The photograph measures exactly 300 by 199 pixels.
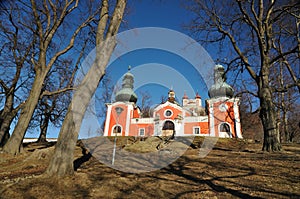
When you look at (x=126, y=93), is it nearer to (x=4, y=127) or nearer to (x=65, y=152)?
(x=4, y=127)

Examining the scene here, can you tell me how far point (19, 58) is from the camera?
11.4 m

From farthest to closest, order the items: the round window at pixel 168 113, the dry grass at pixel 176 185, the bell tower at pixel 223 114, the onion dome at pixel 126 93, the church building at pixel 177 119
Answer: the onion dome at pixel 126 93 < the round window at pixel 168 113 < the church building at pixel 177 119 < the bell tower at pixel 223 114 < the dry grass at pixel 176 185

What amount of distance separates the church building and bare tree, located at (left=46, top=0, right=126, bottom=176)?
1970cm

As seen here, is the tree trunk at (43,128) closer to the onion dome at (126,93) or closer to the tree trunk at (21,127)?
the tree trunk at (21,127)

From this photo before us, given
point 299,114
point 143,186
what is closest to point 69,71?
point 143,186

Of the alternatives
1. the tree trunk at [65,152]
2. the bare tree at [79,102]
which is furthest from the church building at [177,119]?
the tree trunk at [65,152]

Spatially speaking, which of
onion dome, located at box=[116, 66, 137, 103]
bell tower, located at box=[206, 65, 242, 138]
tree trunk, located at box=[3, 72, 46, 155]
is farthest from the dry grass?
onion dome, located at box=[116, 66, 137, 103]

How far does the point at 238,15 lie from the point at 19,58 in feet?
43.9

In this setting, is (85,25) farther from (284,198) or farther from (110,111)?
(110,111)

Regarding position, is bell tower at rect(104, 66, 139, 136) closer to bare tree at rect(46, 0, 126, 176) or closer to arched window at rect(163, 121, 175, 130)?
arched window at rect(163, 121, 175, 130)

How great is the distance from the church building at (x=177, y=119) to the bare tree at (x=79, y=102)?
19701mm

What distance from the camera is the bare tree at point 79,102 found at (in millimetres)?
4605

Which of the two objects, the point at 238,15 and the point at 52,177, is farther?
the point at 238,15

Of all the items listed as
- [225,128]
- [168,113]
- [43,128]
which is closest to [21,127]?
[43,128]
